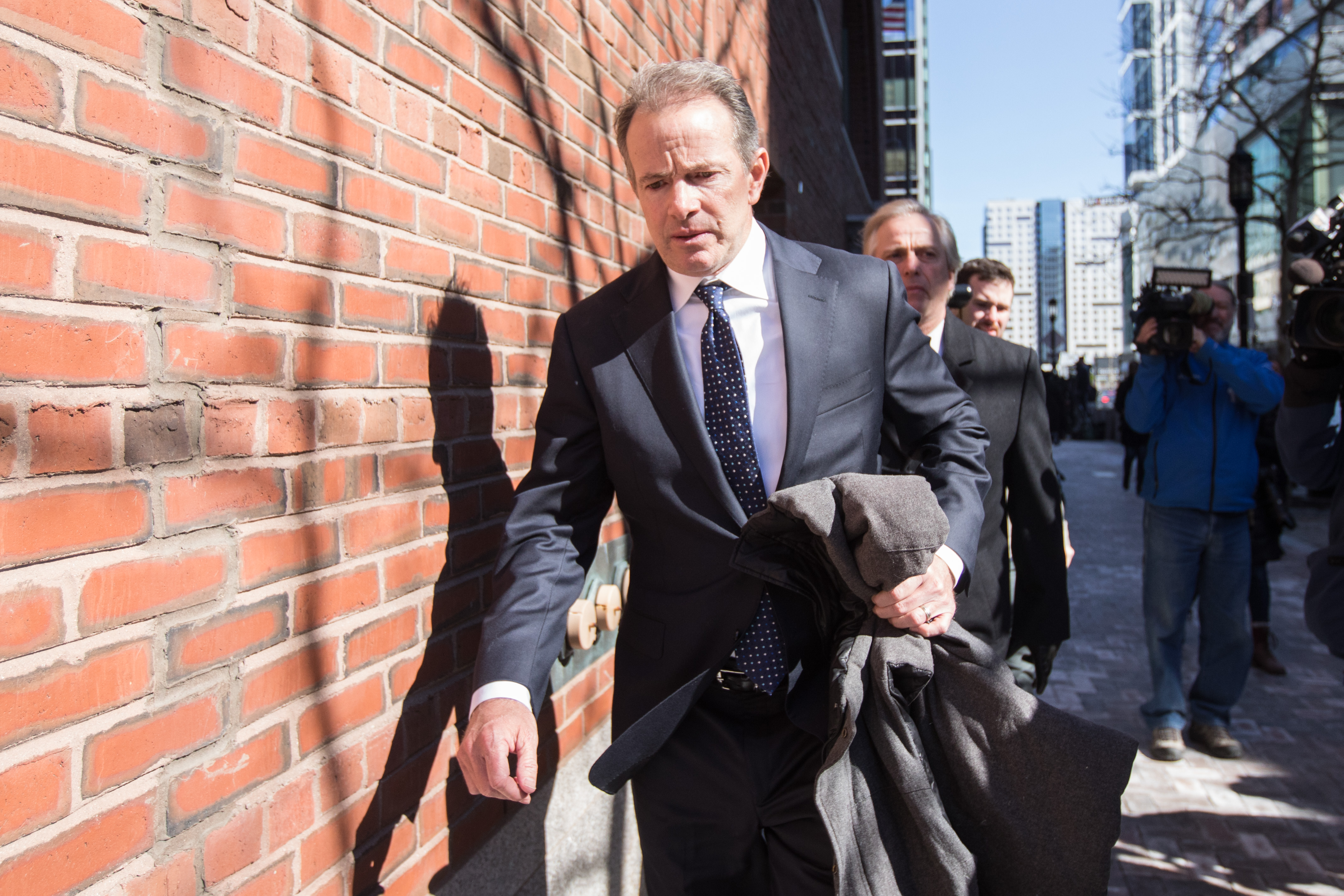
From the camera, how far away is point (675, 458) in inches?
69.0

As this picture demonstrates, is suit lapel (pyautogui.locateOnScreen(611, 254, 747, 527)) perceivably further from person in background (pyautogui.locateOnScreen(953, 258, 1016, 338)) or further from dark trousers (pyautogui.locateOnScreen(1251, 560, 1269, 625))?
dark trousers (pyautogui.locateOnScreen(1251, 560, 1269, 625))

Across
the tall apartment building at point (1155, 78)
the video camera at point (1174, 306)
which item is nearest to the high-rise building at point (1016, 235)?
the tall apartment building at point (1155, 78)

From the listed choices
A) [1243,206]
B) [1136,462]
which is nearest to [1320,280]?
[1243,206]

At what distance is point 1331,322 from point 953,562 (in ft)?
5.39

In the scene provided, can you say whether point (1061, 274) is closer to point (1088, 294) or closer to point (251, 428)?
point (1088, 294)

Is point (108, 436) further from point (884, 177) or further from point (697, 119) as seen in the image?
point (884, 177)

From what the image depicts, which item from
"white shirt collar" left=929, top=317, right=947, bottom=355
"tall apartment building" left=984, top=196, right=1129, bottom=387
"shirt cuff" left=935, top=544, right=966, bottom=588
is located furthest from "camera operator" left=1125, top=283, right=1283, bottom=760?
"tall apartment building" left=984, top=196, right=1129, bottom=387

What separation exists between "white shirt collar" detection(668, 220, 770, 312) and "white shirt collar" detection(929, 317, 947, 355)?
51.2 inches

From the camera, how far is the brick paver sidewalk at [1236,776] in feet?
10.4

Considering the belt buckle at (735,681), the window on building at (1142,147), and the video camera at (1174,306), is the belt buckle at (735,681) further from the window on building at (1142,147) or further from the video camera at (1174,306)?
the window on building at (1142,147)

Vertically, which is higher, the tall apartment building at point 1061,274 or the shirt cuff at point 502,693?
the tall apartment building at point 1061,274

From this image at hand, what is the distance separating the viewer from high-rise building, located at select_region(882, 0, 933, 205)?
926 inches

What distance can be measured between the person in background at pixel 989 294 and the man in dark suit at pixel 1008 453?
104 centimetres

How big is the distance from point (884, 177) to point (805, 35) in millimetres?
10062
